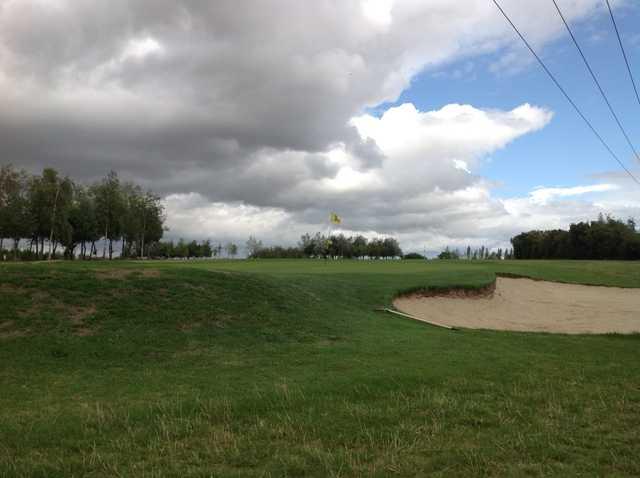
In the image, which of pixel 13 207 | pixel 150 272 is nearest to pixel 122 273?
pixel 150 272

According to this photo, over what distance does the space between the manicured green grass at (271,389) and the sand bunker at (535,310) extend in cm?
569

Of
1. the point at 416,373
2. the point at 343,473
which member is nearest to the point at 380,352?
the point at 416,373

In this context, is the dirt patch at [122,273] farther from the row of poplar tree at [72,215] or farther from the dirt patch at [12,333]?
the row of poplar tree at [72,215]

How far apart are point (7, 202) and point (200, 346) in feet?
221

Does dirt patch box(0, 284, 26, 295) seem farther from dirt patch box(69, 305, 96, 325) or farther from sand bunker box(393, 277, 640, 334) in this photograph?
sand bunker box(393, 277, 640, 334)

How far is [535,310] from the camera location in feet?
101

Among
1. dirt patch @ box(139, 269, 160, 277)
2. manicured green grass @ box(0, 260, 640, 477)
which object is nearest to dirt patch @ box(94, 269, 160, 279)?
dirt patch @ box(139, 269, 160, 277)

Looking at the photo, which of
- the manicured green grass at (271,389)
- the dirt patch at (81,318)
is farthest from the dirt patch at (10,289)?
the dirt patch at (81,318)

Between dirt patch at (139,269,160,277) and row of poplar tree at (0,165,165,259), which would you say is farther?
row of poplar tree at (0,165,165,259)

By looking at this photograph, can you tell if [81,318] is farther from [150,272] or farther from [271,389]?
[271,389]

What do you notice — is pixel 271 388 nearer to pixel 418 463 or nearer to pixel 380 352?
pixel 418 463

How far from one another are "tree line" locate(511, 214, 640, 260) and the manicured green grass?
106 meters

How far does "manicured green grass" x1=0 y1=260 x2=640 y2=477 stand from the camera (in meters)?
5.46

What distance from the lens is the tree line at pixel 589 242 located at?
363 feet
